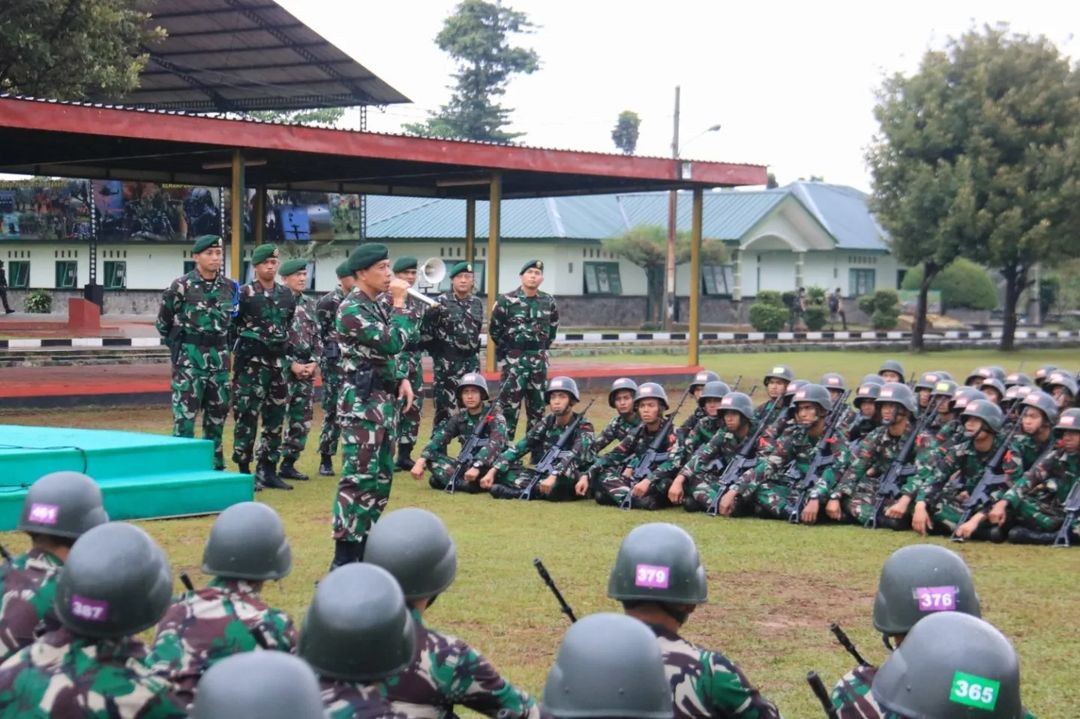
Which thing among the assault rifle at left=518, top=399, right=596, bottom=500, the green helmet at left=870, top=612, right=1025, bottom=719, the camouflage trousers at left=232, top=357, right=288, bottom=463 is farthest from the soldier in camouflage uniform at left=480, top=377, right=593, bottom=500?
the green helmet at left=870, top=612, right=1025, bottom=719

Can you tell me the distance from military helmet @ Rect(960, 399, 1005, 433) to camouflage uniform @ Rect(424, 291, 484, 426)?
5.12 m

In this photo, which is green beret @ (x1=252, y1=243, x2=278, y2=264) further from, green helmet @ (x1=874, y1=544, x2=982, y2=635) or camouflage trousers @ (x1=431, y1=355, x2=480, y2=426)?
green helmet @ (x1=874, y1=544, x2=982, y2=635)

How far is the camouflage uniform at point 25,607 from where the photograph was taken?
14.9ft

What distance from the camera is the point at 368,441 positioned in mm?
8055

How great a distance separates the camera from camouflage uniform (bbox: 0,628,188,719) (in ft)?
11.9

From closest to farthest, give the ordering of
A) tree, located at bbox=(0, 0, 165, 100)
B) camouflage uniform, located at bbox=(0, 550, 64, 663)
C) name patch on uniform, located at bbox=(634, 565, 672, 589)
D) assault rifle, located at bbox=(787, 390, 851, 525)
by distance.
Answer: name patch on uniform, located at bbox=(634, 565, 672, 589) < camouflage uniform, located at bbox=(0, 550, 64, 663) < assault rifle, located at bbox=(787, 390, 851, 525) < tree, located at bbox=(0, 0, 165, 100)

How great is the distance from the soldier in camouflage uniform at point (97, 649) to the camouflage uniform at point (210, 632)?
40 cm

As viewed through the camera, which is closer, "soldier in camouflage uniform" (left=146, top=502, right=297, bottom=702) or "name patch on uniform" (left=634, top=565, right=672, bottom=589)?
"name patch on uniform" (left=634, top=565, right=672, bottom=589)

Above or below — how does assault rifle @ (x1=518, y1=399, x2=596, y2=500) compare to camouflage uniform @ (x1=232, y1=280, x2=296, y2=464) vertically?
below

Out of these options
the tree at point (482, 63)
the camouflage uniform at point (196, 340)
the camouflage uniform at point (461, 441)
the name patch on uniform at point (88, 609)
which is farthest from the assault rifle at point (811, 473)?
the tree at point (482, 63)

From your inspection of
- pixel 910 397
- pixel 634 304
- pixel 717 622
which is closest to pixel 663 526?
pixel 717 622

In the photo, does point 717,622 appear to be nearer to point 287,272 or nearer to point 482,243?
point 287,272

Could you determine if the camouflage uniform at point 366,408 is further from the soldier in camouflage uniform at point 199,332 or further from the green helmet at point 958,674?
the green helmet at point 958,674

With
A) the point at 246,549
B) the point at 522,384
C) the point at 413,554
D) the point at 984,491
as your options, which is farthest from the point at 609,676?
the point at 522,384
